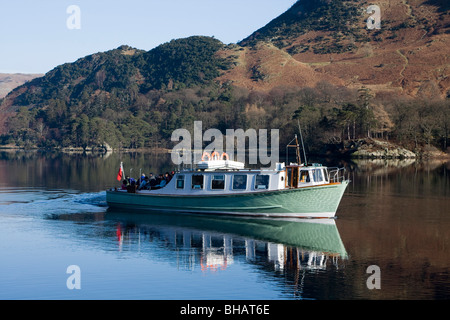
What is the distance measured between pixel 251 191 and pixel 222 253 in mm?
9556

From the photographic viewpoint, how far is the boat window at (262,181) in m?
36.4

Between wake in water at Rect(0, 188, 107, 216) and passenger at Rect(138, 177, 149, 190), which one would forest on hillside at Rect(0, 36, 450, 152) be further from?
passenger at Rect(138, 177, 149, 190)

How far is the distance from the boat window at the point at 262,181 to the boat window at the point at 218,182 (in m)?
2.35

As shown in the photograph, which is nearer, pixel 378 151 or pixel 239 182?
pixel 239 182

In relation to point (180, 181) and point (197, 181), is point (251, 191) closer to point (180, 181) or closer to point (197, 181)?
point (197, 181)

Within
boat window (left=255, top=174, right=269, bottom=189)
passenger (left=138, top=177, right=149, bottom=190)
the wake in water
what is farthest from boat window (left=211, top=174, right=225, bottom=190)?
the wake in water

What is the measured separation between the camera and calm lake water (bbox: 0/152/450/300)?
21438mm

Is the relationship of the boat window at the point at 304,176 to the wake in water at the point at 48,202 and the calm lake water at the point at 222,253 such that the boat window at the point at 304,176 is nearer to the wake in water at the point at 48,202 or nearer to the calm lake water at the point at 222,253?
the calm lake water at the point at 222,253

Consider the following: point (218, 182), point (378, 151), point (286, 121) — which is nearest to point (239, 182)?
point (218, 182)

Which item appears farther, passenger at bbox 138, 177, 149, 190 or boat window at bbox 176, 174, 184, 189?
passenger at bbox 138, 177, 149, 190

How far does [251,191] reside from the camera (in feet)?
121

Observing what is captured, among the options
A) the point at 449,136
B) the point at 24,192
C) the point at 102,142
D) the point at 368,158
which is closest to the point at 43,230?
the point at 24,192

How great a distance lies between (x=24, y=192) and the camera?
5066cm
